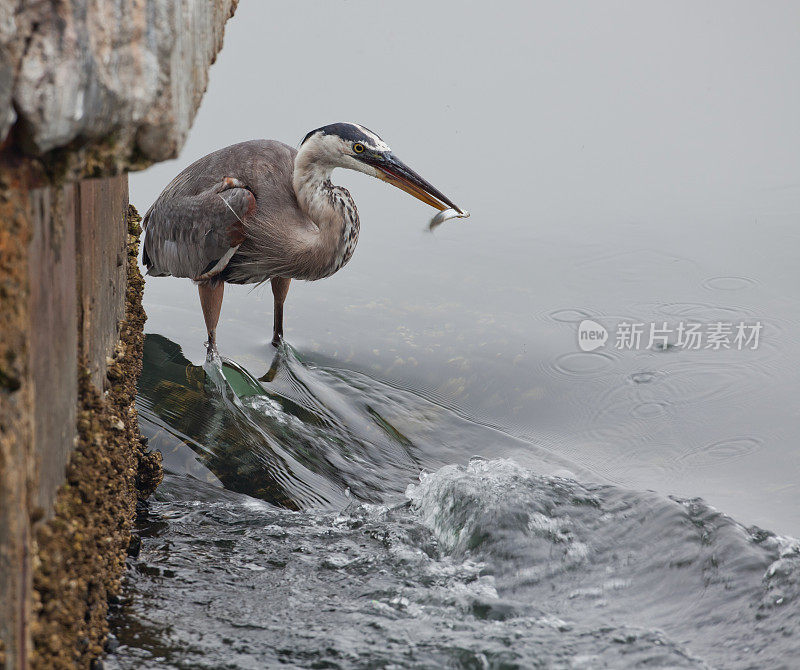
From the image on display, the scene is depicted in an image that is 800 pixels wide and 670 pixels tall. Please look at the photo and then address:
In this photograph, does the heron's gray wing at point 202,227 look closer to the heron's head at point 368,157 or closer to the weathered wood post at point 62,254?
the heron's head at point 368,157

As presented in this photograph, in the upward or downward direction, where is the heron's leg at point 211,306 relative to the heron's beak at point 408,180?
downward

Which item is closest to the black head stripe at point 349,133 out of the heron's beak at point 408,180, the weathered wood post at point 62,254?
the heron's beak at point 408,180

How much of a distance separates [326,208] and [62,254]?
4.07 metres

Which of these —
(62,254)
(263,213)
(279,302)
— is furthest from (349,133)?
(62,254)

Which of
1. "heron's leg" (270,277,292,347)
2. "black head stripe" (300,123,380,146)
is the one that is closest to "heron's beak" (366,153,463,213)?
"black head stripe" (300,123,380,146)

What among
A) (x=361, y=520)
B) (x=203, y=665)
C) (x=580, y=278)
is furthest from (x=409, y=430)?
(x=203, y=665)

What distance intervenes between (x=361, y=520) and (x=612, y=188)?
546cm

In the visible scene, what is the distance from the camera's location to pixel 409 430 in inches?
211

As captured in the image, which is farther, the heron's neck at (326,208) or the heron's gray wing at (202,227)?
the heron's neck at (326,208)

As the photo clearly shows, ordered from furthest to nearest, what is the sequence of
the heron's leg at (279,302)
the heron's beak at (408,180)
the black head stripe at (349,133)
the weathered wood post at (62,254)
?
the heron's leg at (279,302) < the black head stripe at (349,133) < the heron's beak at (408,180) < the weathered wood post at (62,254)

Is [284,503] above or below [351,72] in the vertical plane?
below

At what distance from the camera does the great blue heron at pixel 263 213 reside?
5.74m

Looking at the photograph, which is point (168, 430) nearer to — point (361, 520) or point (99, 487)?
point (361, 520)

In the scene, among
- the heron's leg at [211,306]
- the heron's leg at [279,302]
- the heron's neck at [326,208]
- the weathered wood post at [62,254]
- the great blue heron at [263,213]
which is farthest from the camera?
the heron's leg at [279,302]
